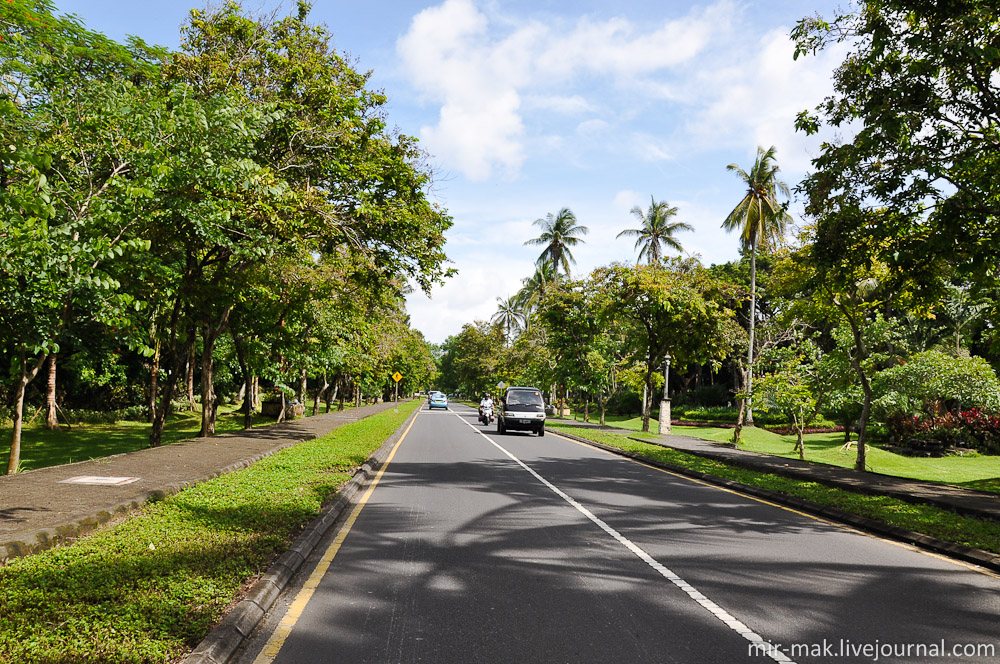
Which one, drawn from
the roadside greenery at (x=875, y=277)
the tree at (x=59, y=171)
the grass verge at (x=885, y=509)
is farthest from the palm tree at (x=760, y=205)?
the tree at (x=59, y=171)

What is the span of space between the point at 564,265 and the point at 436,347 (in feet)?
457

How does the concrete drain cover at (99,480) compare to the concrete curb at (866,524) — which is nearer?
the concrete curb at (866,524)

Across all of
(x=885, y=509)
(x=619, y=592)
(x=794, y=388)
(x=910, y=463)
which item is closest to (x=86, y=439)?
(x=794, y=388)

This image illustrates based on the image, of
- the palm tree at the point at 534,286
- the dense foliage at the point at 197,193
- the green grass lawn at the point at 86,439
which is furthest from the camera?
the palm tree at the point at 534,286

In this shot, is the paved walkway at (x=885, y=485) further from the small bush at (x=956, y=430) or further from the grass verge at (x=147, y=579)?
the small bush at (x=956, y=430)

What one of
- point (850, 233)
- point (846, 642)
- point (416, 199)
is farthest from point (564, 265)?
point (846, 642)

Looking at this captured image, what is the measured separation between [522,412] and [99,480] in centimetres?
1945

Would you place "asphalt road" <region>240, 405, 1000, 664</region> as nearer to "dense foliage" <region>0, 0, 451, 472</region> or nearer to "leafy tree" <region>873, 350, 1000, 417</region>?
"dense foliage" <region>0, 0, 451, 472</region>

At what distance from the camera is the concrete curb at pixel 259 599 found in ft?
13.3

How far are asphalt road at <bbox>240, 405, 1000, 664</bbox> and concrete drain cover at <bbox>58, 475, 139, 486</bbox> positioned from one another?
3.86 m

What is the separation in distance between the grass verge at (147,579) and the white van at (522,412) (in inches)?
746

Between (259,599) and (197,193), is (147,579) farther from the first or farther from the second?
(197,193)

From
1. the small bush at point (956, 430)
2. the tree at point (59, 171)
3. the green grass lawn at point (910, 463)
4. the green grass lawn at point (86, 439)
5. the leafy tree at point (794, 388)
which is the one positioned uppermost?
the tree at point (59, 171)

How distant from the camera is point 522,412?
91.7ft
